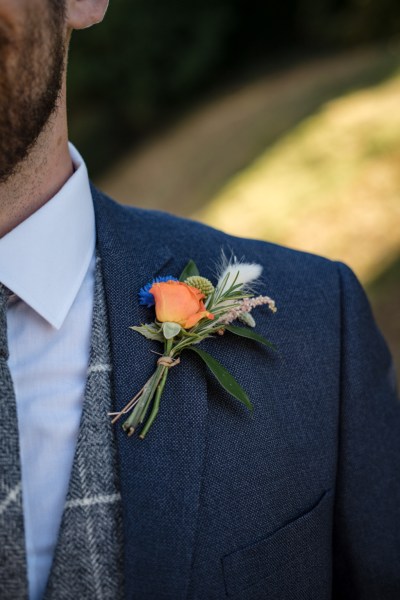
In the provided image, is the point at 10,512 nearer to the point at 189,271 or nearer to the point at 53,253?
the point at 53,253

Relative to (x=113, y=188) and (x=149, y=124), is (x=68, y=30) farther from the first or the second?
(x=149, y=124)

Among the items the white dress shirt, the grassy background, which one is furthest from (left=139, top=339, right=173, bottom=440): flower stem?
the grassy background

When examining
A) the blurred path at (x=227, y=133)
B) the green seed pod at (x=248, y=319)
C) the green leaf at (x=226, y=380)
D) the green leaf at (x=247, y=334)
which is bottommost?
the blurred path at (x=227, y=133)

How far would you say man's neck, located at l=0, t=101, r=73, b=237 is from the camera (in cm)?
167

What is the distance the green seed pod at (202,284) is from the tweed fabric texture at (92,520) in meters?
Answer: 0.34

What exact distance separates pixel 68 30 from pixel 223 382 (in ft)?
2.84

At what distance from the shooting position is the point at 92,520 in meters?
1.47

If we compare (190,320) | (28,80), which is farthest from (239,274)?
(28,80)

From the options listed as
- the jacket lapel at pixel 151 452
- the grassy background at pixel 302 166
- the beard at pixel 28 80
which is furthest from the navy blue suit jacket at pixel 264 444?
the grassy background at pixel 302 166

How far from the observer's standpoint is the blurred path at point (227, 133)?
999 centimetres

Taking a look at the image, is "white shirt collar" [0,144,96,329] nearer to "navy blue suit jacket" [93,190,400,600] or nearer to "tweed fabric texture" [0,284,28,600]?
"navy blue suit jacket" [93,190,400,600]

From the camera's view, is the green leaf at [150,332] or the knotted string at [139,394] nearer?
the knotted string at [139,394]

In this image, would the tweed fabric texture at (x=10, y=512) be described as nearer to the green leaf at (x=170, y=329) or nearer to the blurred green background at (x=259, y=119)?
the green leaf at (x=170, y=329)

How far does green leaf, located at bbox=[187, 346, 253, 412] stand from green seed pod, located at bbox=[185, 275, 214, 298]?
185 mm
